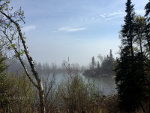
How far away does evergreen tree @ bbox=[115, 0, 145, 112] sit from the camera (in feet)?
33.4

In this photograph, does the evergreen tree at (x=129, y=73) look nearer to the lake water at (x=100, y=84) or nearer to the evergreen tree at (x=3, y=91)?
the lake water at (x=100, y=84)

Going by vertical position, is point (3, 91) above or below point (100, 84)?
above

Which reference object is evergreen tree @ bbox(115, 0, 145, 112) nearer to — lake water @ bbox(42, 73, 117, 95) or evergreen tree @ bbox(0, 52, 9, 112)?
lake water @ bbox(42, 73, 117, 95)

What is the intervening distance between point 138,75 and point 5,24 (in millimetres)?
9614

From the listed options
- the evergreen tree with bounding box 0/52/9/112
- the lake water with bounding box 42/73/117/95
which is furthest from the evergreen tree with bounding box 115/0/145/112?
the evergreen tree with bounding box 0/52/9/112

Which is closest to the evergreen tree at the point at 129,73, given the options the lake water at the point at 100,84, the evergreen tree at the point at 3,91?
the lake water at the point at 100,84

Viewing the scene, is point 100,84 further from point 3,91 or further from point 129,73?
point 3,91

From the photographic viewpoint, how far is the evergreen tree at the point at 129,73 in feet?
33.4

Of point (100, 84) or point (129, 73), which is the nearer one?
point (100, 84)

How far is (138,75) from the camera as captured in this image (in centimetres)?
1020

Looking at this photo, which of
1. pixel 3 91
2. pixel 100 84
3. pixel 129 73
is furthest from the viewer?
pixel 129 73

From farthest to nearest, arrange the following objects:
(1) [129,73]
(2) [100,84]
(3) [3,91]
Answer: (1) [129,73], (2) [100,84], (3) [3,91]

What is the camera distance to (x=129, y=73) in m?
10.8

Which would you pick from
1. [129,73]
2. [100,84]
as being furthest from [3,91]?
[129,73]
